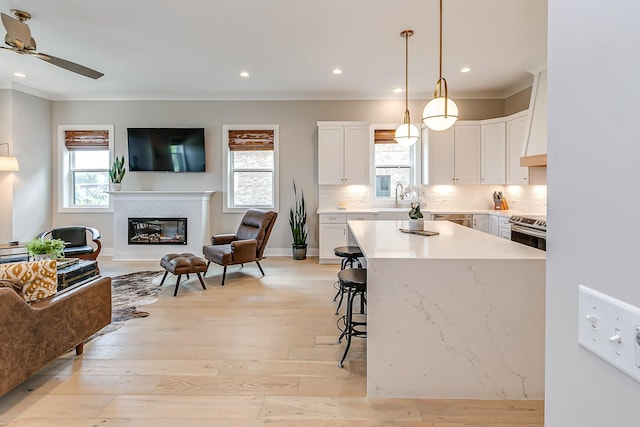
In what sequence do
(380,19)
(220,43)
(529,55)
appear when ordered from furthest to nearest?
(529,55) → (220,43) → (380,19)

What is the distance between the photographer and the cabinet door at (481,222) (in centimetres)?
528

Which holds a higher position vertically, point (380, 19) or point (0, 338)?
point (380, 19)

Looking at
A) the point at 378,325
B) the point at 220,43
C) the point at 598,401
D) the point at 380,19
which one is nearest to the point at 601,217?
the point at 598,401

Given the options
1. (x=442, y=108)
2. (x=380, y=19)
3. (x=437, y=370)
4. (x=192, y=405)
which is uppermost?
(x=380, y=19)

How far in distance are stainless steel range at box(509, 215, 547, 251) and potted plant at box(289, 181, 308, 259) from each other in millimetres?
3217

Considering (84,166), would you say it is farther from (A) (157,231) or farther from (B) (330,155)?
(B) (330,155)

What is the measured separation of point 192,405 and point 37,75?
568 cm

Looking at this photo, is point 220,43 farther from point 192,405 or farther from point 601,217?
point 601,217

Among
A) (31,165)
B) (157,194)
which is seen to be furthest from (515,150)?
(31,165)

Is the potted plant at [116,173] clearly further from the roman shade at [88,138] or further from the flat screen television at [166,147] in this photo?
the roman shade at [88,138]

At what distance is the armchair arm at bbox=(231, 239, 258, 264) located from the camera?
4477 mm

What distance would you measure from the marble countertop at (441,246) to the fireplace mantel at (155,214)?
3682 millimetres

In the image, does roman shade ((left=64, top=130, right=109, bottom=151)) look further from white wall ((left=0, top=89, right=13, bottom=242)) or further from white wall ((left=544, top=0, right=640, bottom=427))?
white wall ((left=544, top=0, right=640, bottom=427))

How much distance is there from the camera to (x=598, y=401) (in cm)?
58
